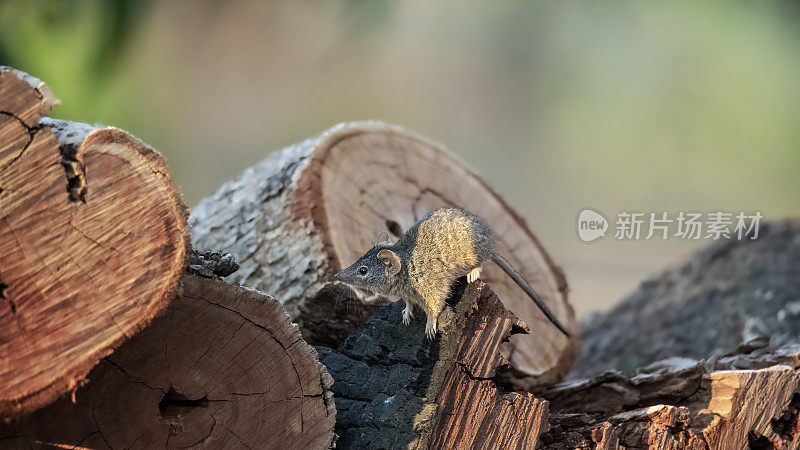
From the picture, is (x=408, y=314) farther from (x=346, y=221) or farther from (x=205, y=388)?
(x=346, y=221)

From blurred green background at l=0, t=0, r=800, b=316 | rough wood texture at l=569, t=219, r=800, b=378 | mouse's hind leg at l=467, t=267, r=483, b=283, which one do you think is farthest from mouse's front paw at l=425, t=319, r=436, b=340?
rough wood texture at l=569, t=219, r=800, b=378

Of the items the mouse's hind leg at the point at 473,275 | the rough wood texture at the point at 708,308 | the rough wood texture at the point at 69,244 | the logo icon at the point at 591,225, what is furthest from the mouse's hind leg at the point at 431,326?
the logo icon at the point at 591,225

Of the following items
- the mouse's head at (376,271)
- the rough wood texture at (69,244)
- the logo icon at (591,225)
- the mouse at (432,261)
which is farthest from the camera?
the logo icon at (591,225)

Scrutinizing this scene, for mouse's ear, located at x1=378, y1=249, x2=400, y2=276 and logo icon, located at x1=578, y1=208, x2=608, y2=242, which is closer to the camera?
mouse's ear, located at x1=378, y1=249, x2=400, y2=276

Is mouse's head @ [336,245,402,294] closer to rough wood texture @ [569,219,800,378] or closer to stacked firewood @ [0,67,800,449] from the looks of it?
stacked firewood @ [0,67,800,449]

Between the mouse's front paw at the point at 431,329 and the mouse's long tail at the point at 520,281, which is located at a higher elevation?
the mouse's long tail at the point at 520,281

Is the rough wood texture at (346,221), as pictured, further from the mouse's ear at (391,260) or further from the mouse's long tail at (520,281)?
the mouse's long tail at (520,281)

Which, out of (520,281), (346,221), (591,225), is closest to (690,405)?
(520,281)
